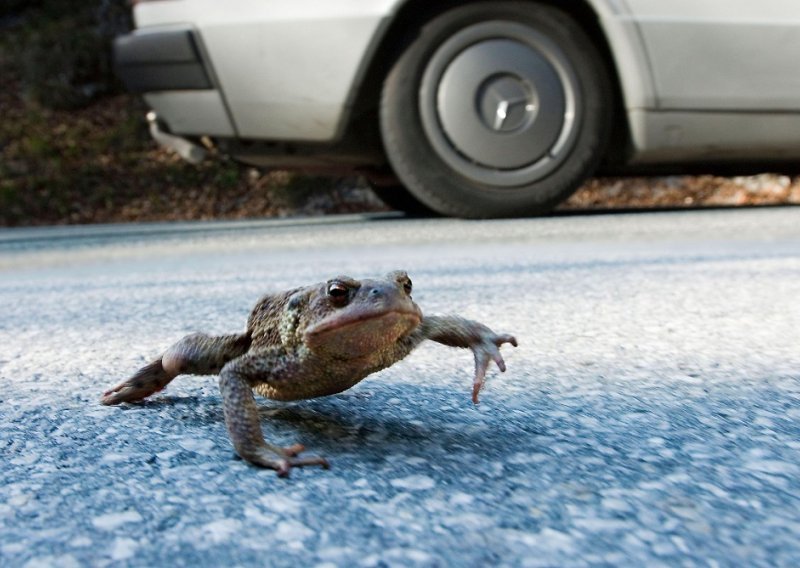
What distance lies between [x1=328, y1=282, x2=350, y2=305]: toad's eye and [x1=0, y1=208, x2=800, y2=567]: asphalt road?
18 cm

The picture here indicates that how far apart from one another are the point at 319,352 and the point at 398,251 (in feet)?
8.30

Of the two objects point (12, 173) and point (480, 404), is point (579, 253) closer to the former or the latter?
point (480, 404)

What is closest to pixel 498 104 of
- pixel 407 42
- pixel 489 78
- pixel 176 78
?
pixel 489 78

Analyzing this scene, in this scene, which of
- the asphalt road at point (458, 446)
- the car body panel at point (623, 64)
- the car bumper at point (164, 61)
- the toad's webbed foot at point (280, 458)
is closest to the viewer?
the asphalt road at point (458, 446)

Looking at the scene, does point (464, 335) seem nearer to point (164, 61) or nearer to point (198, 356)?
point (198, 356)

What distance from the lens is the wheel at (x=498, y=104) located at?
4.23 m

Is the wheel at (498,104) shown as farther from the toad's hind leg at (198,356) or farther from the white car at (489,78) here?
the toad's hind leg at (198,356)

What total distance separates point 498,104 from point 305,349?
3281 mm

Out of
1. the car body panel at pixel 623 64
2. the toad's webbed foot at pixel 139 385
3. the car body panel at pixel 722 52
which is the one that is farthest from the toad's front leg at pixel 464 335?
the car body panel at pixel 722 52

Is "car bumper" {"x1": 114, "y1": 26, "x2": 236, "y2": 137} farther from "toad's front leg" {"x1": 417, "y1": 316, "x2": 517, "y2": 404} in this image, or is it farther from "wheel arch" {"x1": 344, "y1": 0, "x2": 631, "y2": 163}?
"toad's front leg" {"x1": 417, "y1": 316, "x2": 517, "y2": 404}

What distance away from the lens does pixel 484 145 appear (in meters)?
4.27

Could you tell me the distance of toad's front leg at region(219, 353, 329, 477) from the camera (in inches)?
39.0

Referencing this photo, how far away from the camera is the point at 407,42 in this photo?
4277 millimetres

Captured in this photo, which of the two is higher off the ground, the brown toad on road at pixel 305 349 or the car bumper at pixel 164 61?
the car bumper at pixel 164 61
